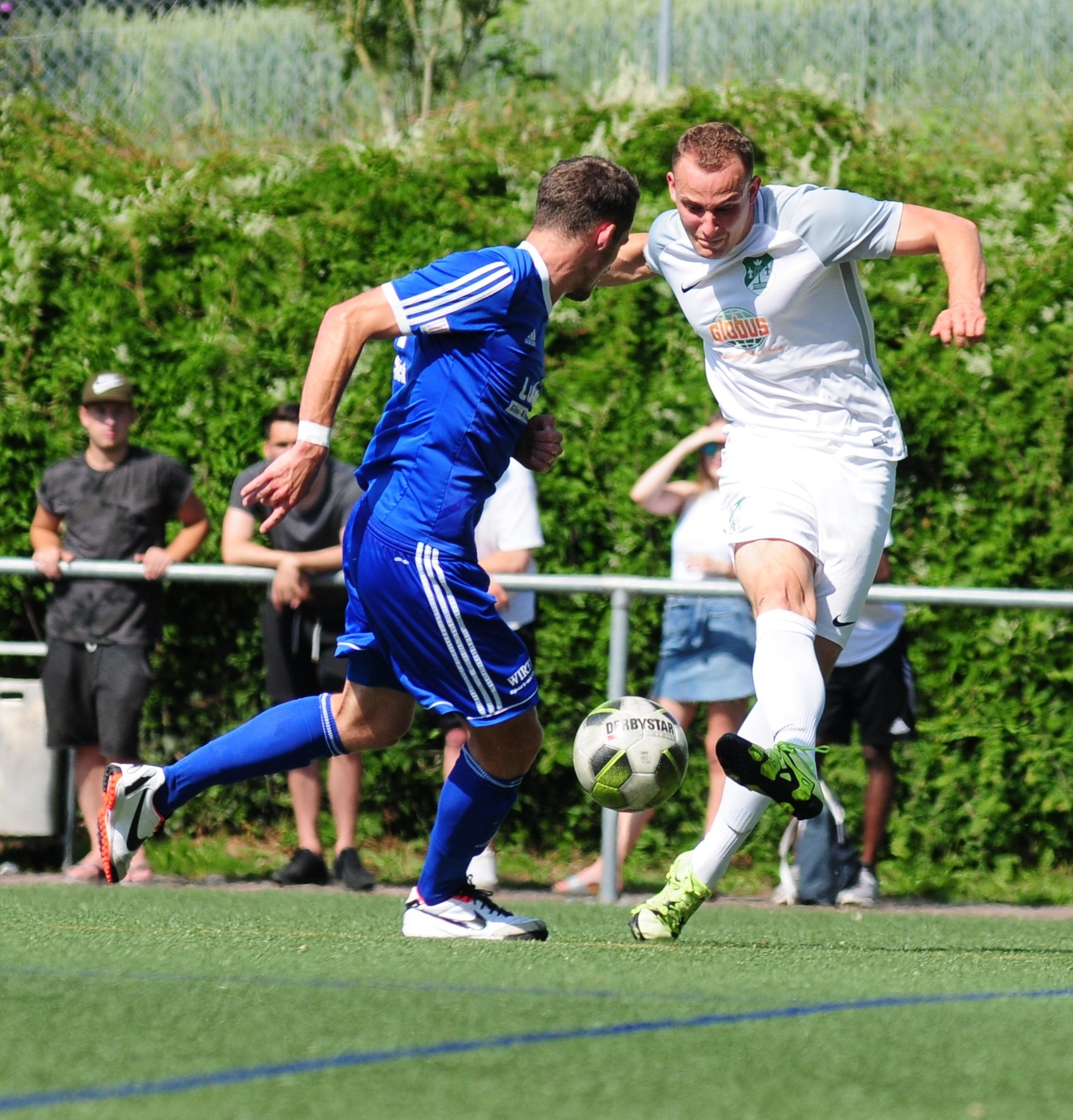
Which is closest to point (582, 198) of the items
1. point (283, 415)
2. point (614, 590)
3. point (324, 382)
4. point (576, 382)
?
point (324, 382)

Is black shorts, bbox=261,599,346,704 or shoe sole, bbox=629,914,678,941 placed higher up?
black shorts, bbox=261,599,346,704

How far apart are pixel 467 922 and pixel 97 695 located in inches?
124

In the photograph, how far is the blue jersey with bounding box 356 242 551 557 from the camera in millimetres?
4648

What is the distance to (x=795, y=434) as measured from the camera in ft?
16.3

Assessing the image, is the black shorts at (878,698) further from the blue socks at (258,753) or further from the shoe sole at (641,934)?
the blue socks at (258,753)

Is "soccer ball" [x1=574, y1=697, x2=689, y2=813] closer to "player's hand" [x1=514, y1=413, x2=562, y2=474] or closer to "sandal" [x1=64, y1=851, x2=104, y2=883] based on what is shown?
"player's hand" [x1=514, y1=413, x2=562, y2=474]

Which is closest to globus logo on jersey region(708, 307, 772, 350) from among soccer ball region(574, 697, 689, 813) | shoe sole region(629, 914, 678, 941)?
soccer ball region(574, 697, 689, 813)

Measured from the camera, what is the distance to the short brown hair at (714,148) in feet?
15.6

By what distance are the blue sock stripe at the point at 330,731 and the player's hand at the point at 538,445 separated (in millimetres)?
887

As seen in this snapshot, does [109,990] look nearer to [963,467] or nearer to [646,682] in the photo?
[646,682]

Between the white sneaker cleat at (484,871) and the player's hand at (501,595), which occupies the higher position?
the player's hand at (501,595)

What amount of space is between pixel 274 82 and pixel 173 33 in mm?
878

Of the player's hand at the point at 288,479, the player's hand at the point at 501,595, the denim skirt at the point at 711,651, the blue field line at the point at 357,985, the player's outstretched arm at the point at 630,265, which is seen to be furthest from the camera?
the denim skirt at the point at 711,651

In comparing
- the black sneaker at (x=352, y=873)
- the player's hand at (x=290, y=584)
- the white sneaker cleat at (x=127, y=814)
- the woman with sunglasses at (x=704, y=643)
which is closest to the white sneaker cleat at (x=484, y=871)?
the woman with sunglasses at (x=704, y=643)
